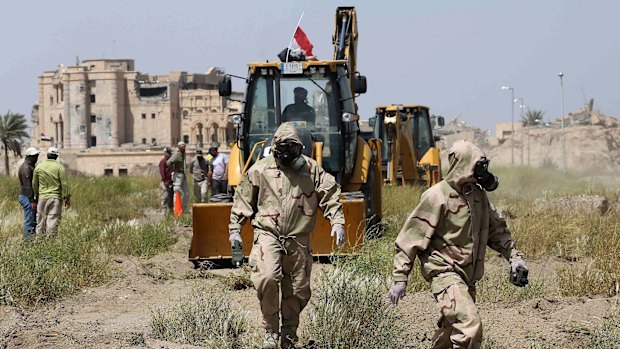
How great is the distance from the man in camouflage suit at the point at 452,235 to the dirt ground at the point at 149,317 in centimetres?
126

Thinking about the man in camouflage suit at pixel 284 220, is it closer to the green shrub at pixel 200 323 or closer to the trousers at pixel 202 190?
the green shrub at pixel 200 323

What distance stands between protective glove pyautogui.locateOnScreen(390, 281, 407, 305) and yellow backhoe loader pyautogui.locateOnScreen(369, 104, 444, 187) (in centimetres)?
1551

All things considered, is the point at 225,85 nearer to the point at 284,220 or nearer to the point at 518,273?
the point at 284,220

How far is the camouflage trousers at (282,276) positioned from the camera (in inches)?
315

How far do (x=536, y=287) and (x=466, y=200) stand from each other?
131 inches

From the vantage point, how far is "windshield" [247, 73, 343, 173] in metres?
14.3

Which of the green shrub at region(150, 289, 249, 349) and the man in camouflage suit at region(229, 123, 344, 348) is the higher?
the man in camouflage suit at region(229, 123, 344, 348)

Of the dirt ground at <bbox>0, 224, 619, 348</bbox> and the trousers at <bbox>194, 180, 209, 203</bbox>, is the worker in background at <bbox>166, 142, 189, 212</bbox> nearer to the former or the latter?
the trousers at <bbox>194, 180, 209, 203</bbox>

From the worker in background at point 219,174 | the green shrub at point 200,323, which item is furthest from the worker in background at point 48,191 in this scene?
the green shrub at point 200,323

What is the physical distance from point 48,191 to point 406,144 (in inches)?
420

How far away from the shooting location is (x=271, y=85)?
47.4ft

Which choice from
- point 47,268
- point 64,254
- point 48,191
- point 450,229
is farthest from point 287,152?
point 48,191

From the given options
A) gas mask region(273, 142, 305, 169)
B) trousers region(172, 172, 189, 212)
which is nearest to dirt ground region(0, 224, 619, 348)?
gas mask region(273, 142, 305, 169)

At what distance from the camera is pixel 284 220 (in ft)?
26.9
